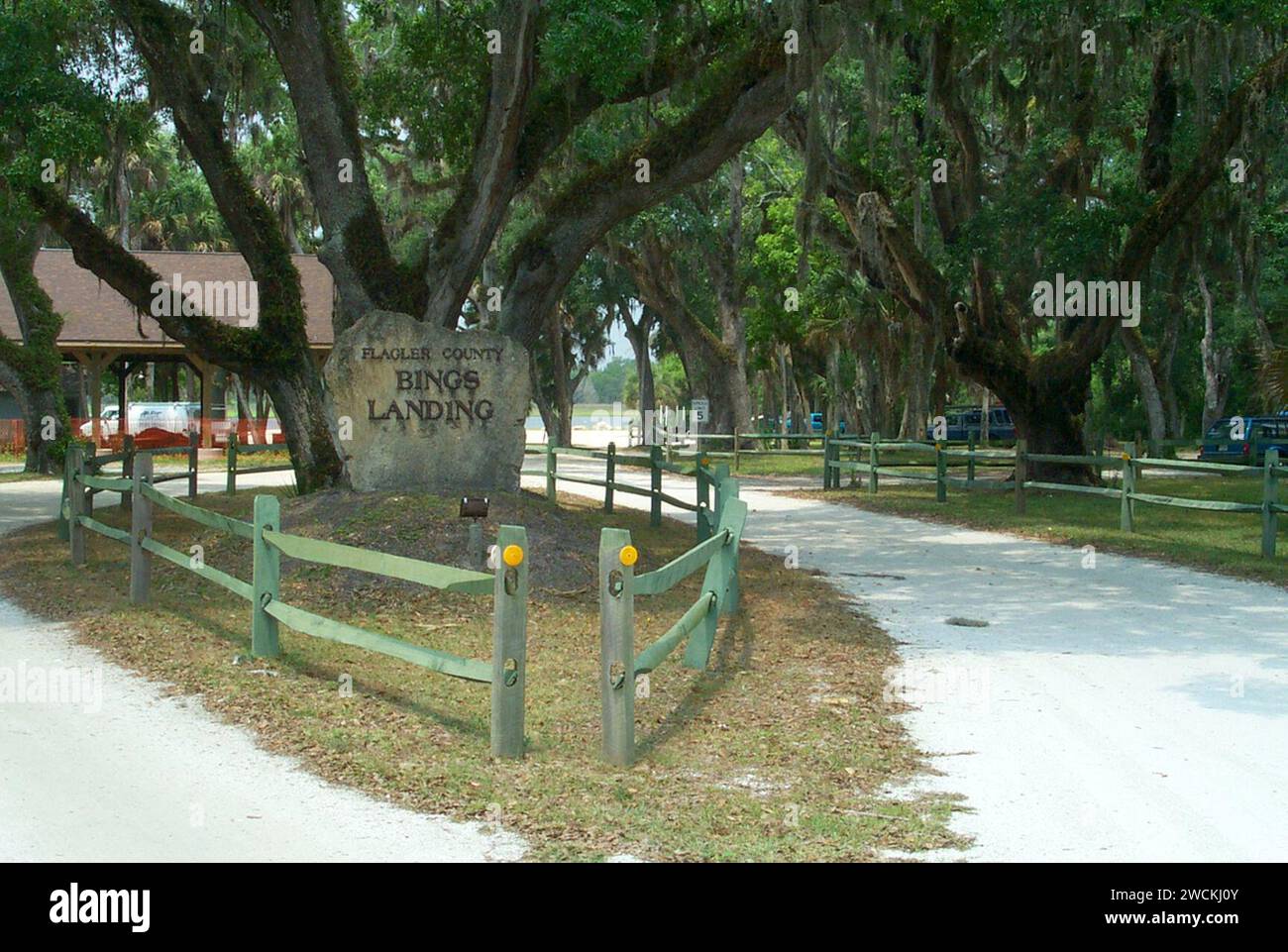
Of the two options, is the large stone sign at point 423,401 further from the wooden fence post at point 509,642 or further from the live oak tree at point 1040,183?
the live oak tree at point 1040,183

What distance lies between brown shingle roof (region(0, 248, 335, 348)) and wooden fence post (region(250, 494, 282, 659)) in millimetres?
29638

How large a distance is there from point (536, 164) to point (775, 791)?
36.5 feet

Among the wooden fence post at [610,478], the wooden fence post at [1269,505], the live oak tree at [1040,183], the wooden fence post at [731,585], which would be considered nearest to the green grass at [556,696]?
the wooden fence post at [731,585]

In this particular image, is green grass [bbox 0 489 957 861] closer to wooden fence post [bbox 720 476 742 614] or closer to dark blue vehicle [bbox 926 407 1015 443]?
wooden fence post [bbox 720 476 742 614]

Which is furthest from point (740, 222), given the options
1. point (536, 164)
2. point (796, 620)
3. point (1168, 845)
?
point (1168, 845)

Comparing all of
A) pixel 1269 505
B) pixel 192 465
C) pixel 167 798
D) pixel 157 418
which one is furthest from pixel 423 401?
pixel 157 418

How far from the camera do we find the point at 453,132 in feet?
58.9

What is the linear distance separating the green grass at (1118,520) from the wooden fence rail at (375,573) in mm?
9454

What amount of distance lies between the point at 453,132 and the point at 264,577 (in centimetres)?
1014

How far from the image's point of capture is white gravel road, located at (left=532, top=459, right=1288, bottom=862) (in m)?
5.98

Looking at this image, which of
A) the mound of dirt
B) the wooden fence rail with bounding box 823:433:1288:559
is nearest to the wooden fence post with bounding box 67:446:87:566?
the mound of dirt

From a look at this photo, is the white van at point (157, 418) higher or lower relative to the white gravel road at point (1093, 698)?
higher

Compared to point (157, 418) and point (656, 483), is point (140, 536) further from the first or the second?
point (157, 418)

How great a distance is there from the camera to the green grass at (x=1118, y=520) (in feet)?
51.6
